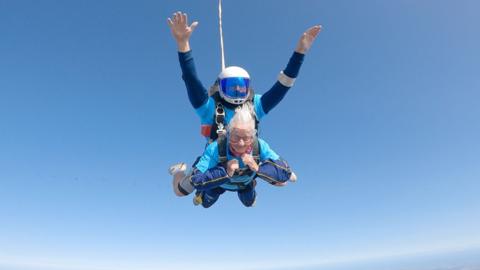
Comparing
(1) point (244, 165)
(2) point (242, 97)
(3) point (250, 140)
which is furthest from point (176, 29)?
(1) point (244, 165)

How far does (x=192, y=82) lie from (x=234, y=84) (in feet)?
1.80

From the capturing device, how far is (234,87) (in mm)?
4141

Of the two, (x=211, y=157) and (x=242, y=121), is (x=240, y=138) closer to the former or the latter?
(x=242, y=121)

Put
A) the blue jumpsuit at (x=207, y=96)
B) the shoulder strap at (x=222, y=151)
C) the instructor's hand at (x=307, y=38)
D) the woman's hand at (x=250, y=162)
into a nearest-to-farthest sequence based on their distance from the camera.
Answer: the woman's hand at (x=250, y=162)
the shoulder strap at (x=222, y=151)
the blue jumpsuit at (x=207, y=96)
the instructor's hand at (x=307, y=38)

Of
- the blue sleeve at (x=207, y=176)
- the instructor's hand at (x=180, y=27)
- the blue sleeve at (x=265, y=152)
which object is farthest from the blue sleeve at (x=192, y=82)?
the blue sleeve at (x=265, y=152)

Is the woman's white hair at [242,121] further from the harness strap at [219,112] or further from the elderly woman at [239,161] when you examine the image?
the harness strap at [219,112]

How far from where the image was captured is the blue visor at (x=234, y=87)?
13.5ft

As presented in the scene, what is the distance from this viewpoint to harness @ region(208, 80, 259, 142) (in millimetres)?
4125

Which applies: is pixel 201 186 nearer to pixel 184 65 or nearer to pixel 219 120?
pixel 219 120

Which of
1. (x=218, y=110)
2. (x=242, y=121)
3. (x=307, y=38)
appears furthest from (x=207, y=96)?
(x=307, y=38)

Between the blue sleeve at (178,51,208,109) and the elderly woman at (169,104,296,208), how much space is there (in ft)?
1.80

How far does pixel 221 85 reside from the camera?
4.19m

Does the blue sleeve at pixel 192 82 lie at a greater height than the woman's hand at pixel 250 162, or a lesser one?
greater

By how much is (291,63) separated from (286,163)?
4.75ft
